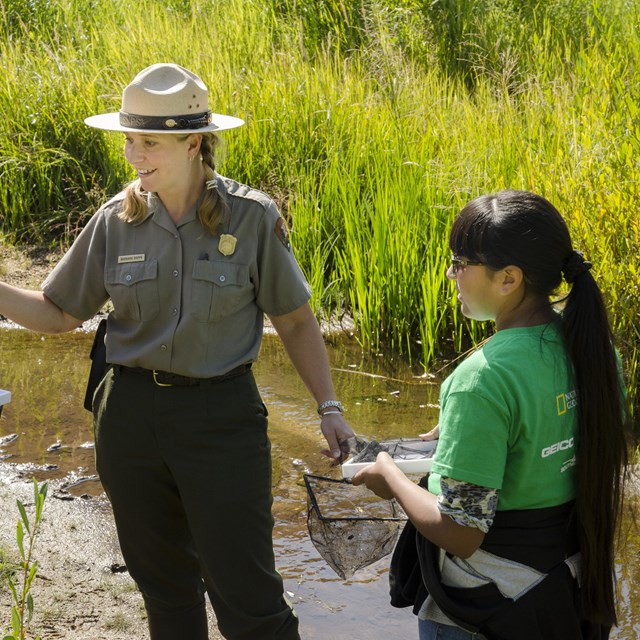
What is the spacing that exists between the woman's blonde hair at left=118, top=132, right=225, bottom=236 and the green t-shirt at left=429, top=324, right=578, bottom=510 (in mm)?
943

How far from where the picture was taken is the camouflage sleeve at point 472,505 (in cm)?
193

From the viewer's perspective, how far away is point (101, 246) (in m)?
2.82

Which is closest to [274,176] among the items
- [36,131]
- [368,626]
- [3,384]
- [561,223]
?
[36,131]

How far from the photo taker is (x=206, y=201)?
2691mm

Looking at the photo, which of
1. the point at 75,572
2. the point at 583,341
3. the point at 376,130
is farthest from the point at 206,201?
the point at 376,130

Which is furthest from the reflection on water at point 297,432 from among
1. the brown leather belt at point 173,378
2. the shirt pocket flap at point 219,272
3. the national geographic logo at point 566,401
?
the national geographic logo at point 566,401

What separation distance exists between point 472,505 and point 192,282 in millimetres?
1045

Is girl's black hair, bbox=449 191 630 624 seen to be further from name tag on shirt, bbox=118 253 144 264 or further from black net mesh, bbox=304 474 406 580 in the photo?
name tag on shirt, bbox=118 253 144 264

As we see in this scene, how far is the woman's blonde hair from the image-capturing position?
2701mm

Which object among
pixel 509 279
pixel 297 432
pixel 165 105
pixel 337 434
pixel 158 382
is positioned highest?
pixel 165 105

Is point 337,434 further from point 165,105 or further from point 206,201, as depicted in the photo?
point 165,105

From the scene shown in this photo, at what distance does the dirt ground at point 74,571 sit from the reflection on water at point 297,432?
182 millimetres

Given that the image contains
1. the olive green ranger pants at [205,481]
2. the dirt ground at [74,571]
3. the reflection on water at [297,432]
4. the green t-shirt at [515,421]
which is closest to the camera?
the green t-shirt at [515,421]

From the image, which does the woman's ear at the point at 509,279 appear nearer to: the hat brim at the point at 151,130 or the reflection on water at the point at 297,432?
the hat brim at the point at 151,130
